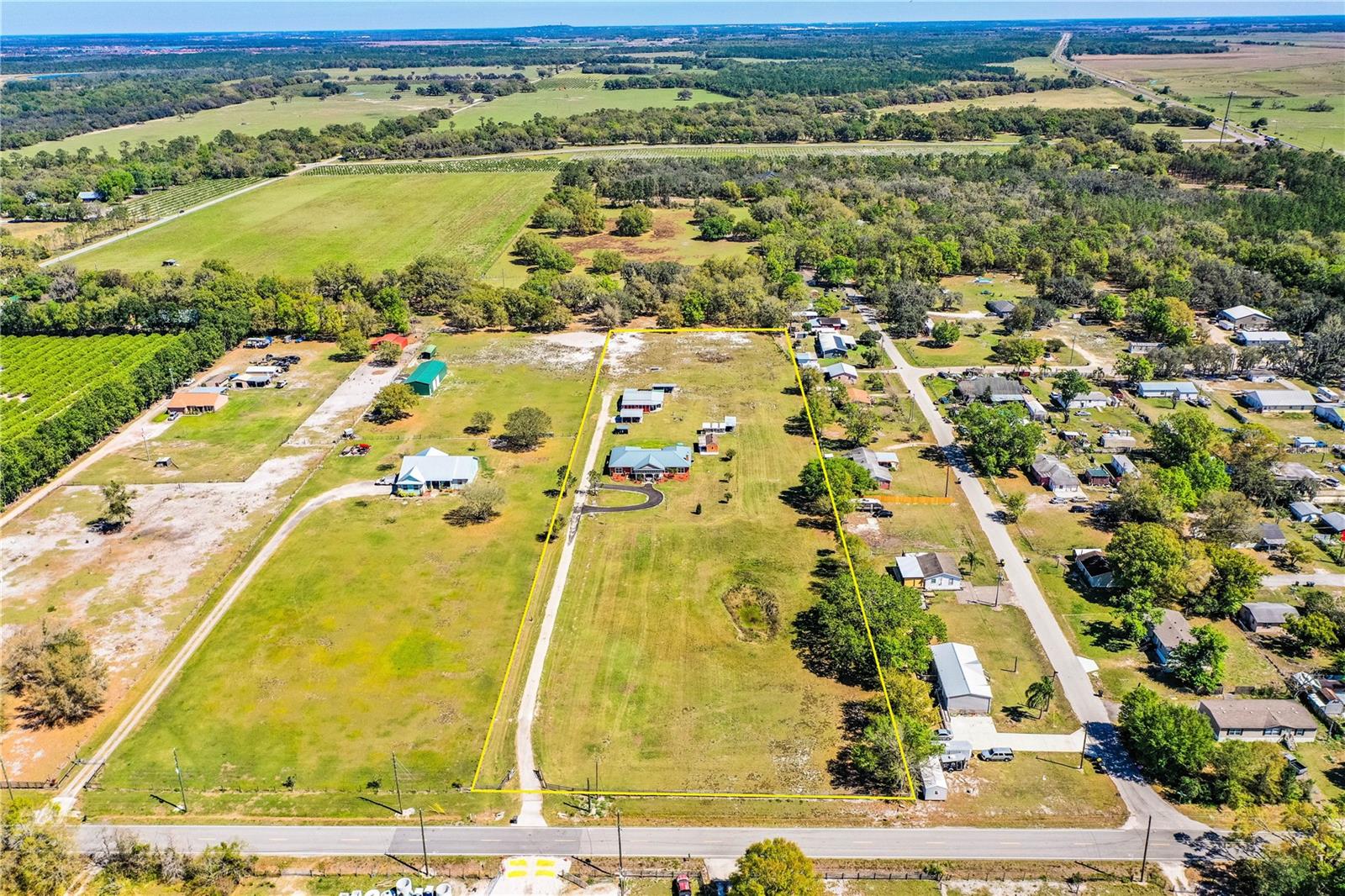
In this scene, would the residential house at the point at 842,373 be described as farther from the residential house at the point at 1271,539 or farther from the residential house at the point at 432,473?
the residential house at the point at 1271,539

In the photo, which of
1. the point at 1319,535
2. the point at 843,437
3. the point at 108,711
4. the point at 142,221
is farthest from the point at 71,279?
the point at 1319,535

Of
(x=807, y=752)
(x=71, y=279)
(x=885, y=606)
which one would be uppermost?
(x=71, y=279)

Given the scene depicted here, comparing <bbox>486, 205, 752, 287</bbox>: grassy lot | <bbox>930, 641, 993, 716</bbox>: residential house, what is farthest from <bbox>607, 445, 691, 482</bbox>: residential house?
<bbox>486, 205, 752, 287</bbox>: grassy lot

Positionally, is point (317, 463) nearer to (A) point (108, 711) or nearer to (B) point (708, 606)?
(A) point (108, 711)

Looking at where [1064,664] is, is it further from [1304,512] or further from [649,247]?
[649,247]

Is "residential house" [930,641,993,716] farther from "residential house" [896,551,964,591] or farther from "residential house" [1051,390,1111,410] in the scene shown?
"residential house" [1051,390,1111,410]

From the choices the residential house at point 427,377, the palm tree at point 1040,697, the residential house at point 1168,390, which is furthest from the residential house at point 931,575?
the residential house at point 427,377

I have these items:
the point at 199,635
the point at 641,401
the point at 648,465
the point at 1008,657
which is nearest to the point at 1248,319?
the point at 641,401
